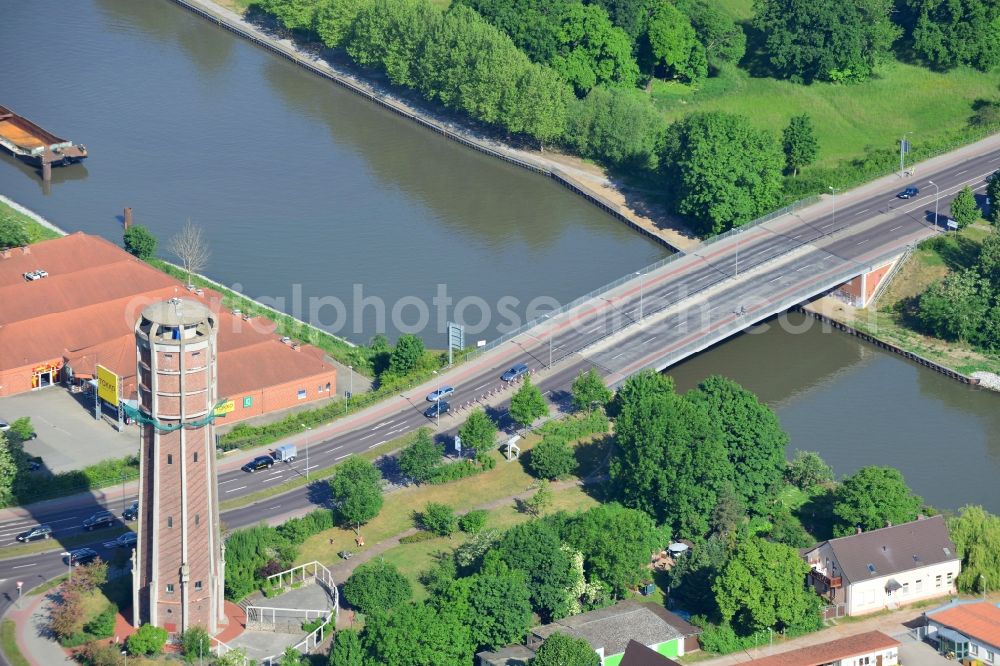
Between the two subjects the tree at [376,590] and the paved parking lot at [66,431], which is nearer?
the tree at [376,590]

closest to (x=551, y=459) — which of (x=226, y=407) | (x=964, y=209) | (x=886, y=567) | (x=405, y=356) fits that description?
(x=405, y=356)

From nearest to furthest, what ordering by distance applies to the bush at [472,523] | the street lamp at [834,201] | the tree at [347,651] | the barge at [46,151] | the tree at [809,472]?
the tree at [347,651]
the bush at [472,523]
the tree at [809,472]
the street lamp at [834,201]
the barge at [46,151]

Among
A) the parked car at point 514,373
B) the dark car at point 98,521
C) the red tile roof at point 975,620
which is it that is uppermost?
the parked car at point 514,373

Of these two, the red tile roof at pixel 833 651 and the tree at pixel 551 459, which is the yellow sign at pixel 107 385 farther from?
the red tile roof at pixel 833 651

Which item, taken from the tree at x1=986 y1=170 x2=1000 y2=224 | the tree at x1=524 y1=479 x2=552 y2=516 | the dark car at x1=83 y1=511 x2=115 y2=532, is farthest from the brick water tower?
the tree at x1=986 y1=170 x2=1000 y2=224

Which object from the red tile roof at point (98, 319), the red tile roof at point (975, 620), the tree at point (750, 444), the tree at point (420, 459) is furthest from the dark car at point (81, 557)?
the red tile roof at point (975, 620)

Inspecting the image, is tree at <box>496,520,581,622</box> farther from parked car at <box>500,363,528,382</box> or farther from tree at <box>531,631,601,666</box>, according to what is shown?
parked car at <box>500,363,528,382</box>
